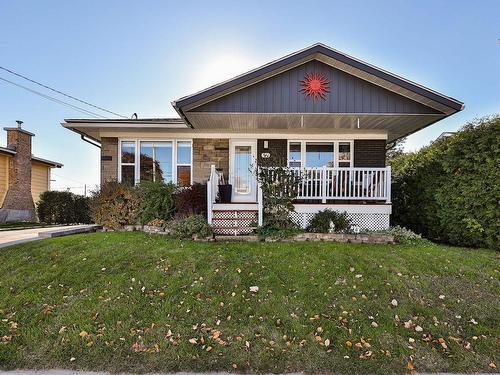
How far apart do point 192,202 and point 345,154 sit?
5534 mm

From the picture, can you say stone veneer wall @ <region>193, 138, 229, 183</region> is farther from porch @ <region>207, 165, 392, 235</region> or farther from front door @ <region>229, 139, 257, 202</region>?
porch @ <region>207, 165, 392, 235</region>

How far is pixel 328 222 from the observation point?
7875 mm

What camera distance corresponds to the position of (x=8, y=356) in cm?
326

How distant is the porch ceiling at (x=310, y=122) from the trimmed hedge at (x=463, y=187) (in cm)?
118

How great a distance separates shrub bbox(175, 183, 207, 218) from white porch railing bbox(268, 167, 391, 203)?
2.61 m

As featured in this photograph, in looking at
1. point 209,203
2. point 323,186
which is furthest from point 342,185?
point 209,203

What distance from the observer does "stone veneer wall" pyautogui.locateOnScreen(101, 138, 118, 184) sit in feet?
35.2

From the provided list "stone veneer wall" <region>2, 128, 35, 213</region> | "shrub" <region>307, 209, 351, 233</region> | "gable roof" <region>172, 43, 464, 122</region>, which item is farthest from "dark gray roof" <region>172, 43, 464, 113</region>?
"stone veneer wall" <region>2, 128, 35, 213</region>

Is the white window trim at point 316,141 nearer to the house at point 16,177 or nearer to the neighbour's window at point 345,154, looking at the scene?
the neighbour's window at point 345,154

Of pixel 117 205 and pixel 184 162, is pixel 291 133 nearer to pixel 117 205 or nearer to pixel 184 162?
pixel 184 162

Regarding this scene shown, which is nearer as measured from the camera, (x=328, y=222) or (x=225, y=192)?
(x=328, y=222)

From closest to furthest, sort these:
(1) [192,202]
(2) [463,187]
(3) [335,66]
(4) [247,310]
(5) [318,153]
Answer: (4) [247,310] → (2) [463,187] → (1) [192,202] → (3) [335,66] → (5) [318,153]

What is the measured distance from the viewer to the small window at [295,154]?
35.0 feet

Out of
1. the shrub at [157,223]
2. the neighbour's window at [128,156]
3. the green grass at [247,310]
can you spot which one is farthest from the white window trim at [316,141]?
the neighbour's window at [128,156]
